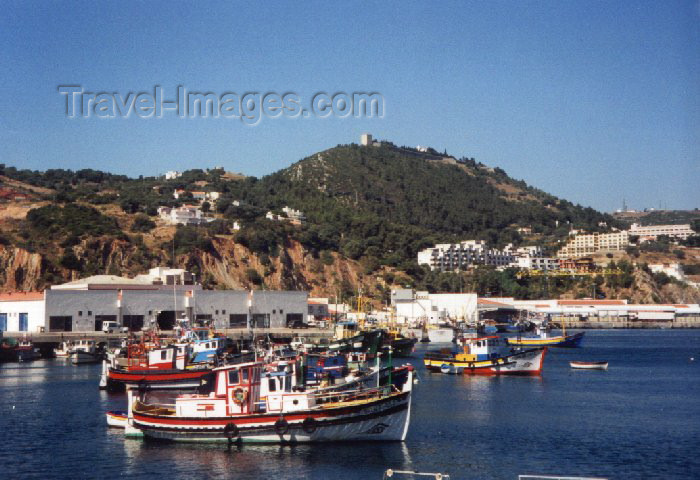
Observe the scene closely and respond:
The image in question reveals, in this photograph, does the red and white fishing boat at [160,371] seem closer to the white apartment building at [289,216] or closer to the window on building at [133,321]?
the window on building at [133,321]

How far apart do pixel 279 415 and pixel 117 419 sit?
9.90 metres

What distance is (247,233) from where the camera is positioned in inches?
5413

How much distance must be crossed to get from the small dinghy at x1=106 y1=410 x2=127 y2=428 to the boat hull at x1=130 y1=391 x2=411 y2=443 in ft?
16.4

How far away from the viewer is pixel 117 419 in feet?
127

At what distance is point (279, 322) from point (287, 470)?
70279 mm

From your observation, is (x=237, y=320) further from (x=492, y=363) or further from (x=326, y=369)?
(x=326, y=369)

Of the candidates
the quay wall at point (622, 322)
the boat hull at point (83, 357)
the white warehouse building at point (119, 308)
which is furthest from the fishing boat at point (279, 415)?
the quay wall at point (622, 322)

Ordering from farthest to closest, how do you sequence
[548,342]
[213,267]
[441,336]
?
[213,267]
[441,336]
[548,342]

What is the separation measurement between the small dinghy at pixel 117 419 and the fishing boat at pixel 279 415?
448 centimetres

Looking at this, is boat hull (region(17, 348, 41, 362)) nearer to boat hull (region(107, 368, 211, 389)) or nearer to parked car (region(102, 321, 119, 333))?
parked car (region(102, 321, 119, 333))

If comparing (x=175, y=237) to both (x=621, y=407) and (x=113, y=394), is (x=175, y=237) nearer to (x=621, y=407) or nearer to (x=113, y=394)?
(x=113, y=394)

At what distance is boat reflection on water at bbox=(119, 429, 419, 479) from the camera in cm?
3030

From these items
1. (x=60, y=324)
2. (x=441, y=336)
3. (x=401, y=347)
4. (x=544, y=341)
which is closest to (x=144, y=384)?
(x=401, y=347)

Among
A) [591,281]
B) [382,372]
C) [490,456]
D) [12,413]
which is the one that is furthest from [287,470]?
[591,281]
